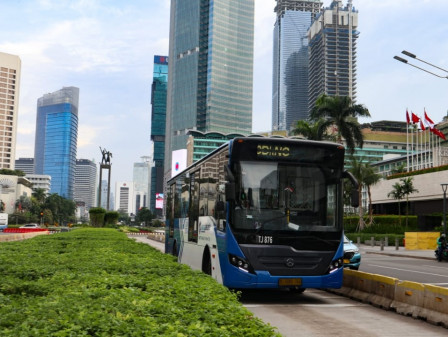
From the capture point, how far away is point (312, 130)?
157ft

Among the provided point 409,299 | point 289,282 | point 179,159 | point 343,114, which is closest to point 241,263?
point 289,282

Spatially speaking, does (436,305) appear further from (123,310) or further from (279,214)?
(123,310)

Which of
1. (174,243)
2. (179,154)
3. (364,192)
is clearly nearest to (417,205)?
(174,243)

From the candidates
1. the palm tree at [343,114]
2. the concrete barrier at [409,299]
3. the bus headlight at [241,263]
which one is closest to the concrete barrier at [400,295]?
the concrete barrier at [409,299]

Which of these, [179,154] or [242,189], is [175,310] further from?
[179,154]

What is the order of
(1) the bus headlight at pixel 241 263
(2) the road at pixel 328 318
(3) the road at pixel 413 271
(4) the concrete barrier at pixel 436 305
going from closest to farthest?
(2) the road at pixel 328 318 < (4) the concrete barrier at pixel 436 305 < (1) the bus headlight at pixel 241 263 < (3) the road at pixel 413 271

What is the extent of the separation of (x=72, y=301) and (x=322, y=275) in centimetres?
697

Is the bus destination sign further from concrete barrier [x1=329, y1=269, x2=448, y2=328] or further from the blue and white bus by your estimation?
concrete barrier [x1=329, y1=269, x2=448, y2=328]

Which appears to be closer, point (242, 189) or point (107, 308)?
point (107, 308)

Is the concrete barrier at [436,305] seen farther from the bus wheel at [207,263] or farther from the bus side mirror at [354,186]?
the bus wheel at [207,263]

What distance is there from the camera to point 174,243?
1942 centimetres

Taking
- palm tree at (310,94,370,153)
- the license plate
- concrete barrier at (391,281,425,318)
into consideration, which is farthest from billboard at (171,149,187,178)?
concrete barrier at (391,281,425,318)

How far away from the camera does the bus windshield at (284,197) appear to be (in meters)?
10.8

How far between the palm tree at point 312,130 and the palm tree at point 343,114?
0.48 m
